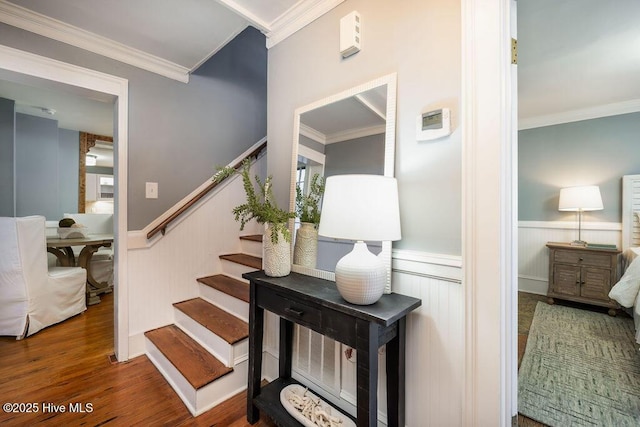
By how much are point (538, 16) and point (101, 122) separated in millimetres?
5297

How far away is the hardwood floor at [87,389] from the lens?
139cm

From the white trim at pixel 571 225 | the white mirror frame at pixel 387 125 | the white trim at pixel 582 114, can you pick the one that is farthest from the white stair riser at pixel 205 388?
the white trim at pixel 582 114

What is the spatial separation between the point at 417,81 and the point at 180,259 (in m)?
2.24

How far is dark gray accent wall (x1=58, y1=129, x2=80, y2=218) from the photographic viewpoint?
4219 millimetres

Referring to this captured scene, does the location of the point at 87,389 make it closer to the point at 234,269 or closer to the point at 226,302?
the point at 226,302

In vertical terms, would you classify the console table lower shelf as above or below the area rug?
above

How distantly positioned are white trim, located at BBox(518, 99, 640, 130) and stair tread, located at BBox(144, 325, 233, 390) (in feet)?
14.5

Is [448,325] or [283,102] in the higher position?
[283,102]

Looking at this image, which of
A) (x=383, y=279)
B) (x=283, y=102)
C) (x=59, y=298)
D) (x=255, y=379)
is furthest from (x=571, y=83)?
(x=59, y=298)

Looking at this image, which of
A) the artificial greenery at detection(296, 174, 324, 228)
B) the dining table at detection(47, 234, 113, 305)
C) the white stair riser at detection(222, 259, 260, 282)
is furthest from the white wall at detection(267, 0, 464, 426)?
the dining table at detection(47, 234, 113, 305)

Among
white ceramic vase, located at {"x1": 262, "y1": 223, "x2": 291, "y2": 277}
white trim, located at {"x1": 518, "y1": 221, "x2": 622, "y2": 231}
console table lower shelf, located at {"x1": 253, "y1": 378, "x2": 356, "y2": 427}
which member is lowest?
console table lower shelf, located at {"x1": 253, "y1": 378, "x2": 356, "y2": 427}

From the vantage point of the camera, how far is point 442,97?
1.03 m

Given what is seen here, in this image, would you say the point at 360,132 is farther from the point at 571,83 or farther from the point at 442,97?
the point at 571,83

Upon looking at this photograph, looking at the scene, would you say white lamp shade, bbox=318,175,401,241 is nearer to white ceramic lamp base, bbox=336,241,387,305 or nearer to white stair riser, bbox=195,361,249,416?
white ceramic lamp base, bbox=336,241,387,305
